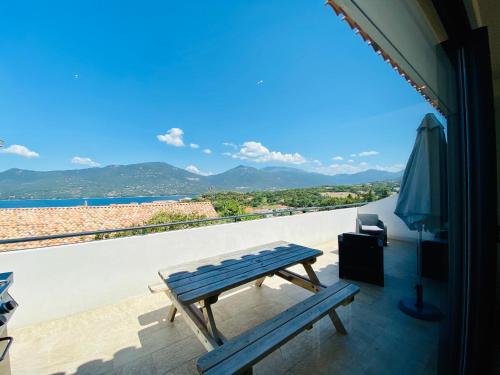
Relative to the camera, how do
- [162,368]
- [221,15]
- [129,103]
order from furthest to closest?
[129,103] → [221,15] → [162,368]

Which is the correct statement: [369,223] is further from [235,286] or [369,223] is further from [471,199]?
[235,286]

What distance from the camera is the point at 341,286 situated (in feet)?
5.69

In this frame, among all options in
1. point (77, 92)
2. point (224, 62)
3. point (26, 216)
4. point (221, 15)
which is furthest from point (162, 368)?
point (77, 92)

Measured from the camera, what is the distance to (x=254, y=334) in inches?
47.6

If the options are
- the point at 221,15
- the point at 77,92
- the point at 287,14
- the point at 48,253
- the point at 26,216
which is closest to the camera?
the point at 48,253

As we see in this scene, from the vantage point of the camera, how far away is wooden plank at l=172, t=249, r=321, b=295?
1414mm

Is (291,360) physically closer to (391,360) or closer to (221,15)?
(391,360)

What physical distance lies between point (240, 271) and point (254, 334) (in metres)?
0.51

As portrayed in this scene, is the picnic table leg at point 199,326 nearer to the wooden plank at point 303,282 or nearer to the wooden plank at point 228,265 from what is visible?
the wooden plank at point 228,265

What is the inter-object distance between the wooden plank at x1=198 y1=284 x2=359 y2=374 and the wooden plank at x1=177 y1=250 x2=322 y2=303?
32cm

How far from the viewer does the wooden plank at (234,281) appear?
4.29 ft

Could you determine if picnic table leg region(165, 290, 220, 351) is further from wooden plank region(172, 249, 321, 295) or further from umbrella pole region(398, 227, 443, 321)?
umbrella pole region(398, 227, 443, 321)

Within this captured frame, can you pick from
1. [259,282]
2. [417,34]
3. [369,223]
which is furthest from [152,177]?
[417,34]

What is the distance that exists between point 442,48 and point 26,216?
53.2 feet
